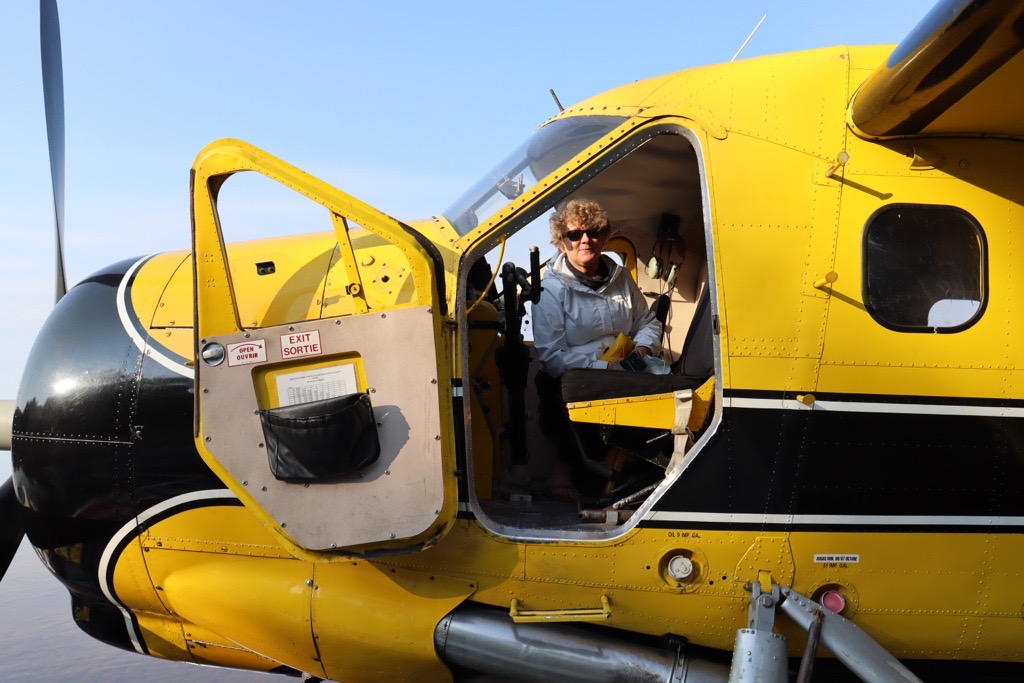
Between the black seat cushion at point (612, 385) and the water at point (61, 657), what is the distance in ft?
20.8

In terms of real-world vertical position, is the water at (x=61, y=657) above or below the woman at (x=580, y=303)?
below

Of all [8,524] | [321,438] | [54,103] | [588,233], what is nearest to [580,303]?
[588,233]

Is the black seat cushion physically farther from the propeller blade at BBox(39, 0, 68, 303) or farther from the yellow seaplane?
the propeller blade at BBox(39, 0, 68, 303)

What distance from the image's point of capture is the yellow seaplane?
3229mm

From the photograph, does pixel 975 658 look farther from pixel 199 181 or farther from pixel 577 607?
pixel 199 181

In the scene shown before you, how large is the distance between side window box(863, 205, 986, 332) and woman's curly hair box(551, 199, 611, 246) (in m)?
1.34

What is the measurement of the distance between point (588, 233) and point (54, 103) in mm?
3592

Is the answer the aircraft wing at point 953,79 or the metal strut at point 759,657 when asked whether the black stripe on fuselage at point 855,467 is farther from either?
the aircraft wing at point 953,79

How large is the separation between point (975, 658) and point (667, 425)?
151 cm

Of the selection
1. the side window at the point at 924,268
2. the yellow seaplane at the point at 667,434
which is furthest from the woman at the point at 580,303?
the side window at the point at 924,268

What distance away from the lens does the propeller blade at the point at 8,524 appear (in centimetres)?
439

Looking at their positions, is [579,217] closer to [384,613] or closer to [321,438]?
[321,438]

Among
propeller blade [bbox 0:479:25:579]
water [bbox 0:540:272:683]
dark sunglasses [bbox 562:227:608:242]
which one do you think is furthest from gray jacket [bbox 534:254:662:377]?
water [bbox 0:540:272:683]

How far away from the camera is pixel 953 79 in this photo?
303 cm
